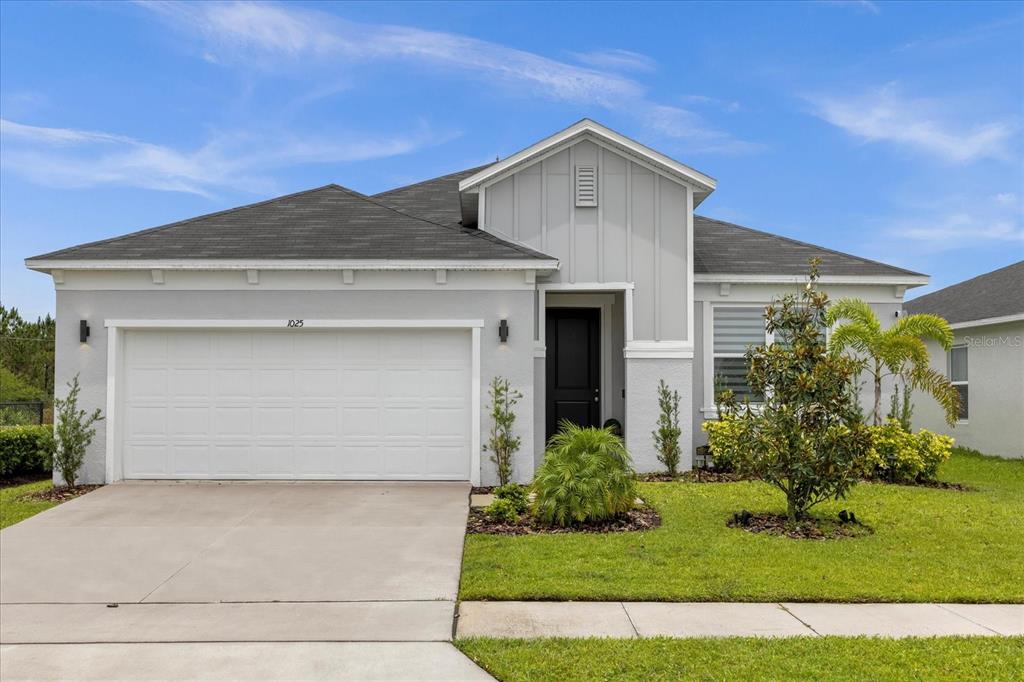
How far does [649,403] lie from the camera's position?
475 inches

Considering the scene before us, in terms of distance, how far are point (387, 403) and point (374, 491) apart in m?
1.32

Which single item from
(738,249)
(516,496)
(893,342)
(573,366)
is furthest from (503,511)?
(738,249)

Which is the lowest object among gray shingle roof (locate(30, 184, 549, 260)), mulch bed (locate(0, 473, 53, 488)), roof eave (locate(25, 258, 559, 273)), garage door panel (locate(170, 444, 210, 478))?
mulch bed (locate(0, 473, 53, 488))

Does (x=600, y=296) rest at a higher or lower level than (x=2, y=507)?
higher

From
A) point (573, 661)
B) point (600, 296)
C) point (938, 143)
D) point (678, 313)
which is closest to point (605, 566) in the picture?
point (573, 661)

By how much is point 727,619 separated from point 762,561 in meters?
1.60

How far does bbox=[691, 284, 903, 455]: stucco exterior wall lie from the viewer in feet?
42.5

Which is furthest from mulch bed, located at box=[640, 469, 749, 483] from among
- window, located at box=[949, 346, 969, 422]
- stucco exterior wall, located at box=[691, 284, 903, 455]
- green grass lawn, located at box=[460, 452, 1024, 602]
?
window, located at box=[949, 346, 969, 422]

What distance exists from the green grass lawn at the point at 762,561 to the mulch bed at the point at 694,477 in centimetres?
184

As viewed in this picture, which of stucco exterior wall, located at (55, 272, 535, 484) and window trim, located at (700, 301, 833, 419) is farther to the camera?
window trim, located at (700, 301, 833, 419)

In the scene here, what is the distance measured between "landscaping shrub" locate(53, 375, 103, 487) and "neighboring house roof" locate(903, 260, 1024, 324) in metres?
16.8

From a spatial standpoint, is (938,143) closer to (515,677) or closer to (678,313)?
(678,313)

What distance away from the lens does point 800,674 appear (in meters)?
4.41

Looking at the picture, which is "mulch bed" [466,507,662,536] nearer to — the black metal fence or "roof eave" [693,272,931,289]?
"roof eave" [693,272,931,289]
